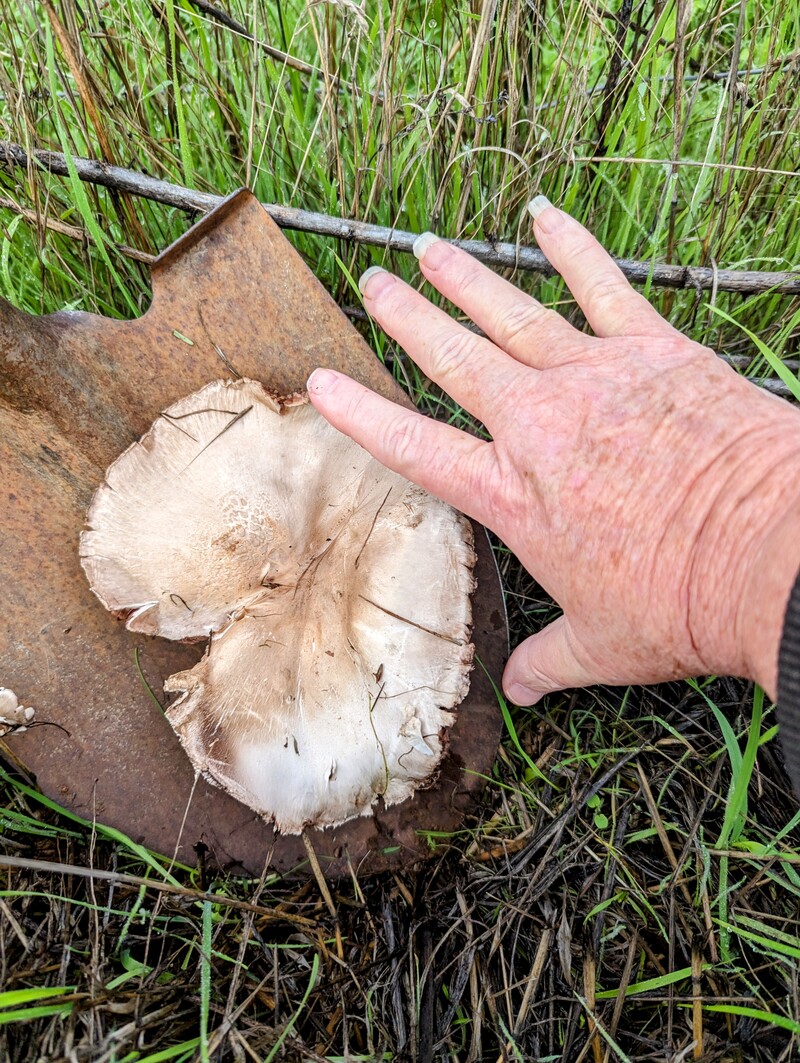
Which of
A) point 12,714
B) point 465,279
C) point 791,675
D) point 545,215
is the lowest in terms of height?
point 12,714

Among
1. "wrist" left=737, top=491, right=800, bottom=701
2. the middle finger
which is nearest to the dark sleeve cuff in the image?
"wrist" left=737, top=491, right=800, bottom=701

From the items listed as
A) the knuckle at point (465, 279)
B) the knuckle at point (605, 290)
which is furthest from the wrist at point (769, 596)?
the knuckle at point (465, 279)

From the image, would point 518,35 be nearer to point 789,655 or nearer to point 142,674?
point 789,655

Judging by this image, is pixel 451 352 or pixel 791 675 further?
pixel 451 352

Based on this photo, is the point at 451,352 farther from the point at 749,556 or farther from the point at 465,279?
the point at 749,556

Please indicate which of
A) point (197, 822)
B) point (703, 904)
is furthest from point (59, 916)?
point (703, 904)

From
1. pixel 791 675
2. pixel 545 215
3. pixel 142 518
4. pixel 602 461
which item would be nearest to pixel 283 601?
pixel 142 518

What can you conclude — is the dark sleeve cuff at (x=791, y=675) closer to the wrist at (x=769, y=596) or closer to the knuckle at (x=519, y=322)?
the wrist at (x=769, y=596)
